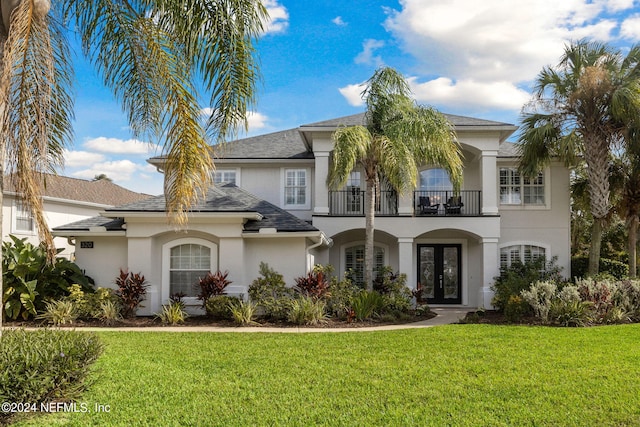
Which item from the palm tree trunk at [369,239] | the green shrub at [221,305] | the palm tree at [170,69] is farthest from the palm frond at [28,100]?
the palm tree trunk at [369,239]

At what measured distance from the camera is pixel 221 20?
27.5 feet

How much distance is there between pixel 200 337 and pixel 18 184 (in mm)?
5675

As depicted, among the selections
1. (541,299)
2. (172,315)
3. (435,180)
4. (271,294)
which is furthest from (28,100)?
(435,180)

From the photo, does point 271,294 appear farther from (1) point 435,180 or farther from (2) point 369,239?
(1) point 435,180

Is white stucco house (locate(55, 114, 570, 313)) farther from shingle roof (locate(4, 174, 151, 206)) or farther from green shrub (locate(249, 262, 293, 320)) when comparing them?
shingle roof (locate(4, 174, 151, 206))

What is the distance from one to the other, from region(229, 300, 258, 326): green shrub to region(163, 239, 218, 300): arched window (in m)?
1.92

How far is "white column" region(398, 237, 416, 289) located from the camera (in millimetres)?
18345

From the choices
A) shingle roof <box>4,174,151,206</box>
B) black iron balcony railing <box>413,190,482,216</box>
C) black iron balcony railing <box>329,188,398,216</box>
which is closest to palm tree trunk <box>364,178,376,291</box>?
black iron balcony railing <box>329,188,398,216</box>

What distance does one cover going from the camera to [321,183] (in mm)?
18438

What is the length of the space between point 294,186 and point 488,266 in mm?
7796

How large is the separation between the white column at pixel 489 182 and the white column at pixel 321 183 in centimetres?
557

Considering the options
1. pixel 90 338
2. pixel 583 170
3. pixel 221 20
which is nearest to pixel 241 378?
pixel 90 338

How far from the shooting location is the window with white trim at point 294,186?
66.7 ft

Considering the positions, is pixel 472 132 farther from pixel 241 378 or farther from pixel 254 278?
pixel 241 378
